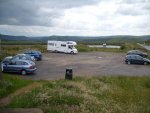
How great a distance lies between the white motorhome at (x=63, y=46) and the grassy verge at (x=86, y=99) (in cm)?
4136

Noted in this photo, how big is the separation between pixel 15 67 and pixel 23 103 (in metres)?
14.7

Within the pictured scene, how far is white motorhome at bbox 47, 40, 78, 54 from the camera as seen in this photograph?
67625mm

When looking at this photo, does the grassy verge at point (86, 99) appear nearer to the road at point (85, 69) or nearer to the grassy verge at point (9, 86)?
the grassy verge at point (9, 86)

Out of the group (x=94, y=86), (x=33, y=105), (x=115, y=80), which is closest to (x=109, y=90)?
(x=94, y=86)

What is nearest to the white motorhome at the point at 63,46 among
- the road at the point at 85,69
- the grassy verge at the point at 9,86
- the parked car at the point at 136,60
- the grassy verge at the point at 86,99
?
the road at the point at 85,69

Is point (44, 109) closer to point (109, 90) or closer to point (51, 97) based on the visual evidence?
point (51, 97)

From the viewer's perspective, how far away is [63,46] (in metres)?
68.6

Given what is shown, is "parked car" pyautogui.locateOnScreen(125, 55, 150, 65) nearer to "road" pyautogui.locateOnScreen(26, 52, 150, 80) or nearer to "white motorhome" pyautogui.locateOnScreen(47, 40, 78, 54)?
"road" pyautogui.locateOnScreen(26, 52, 150, 80)

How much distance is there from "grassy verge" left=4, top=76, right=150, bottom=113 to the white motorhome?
41.4 metres

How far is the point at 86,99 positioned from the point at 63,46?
4948cm

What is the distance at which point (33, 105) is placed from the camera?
18.1 meters

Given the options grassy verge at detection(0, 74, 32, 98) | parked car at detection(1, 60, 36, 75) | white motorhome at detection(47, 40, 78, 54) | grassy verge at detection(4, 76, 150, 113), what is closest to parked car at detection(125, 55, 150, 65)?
parked car at detection(1, 60, 36, 75)

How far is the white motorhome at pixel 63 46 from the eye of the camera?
67625 mm

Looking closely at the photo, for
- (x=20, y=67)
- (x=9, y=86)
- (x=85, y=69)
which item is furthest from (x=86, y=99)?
(x=85, y=69)
